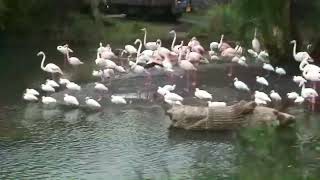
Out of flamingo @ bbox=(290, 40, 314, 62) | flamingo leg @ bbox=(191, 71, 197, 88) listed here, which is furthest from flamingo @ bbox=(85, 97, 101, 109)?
flamingo @ bbox=(290, 40, 314, 62)

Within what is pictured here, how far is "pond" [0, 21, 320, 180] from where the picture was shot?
6180 millimetres

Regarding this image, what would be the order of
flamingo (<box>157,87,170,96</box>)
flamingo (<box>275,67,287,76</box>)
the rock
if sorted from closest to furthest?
1. the rock
2. flamingo (<box>157,87,170,96</box>)
3. flamingo (<box>275,67,287,76</box>)

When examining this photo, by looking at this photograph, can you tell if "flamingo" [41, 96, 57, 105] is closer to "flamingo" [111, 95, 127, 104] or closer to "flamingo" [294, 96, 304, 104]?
"flamingo" [111, 95, 127, 104]

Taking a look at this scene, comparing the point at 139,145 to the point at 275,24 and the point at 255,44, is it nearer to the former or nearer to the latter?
the point at 275,24

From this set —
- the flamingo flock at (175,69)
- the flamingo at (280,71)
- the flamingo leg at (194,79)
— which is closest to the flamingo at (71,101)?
the flamingo flock at (175,69)

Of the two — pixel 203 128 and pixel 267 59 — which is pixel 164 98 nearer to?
pixel 203 128

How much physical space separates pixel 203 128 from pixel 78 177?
2.80 meters

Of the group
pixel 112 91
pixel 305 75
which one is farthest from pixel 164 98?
pixel 305 75

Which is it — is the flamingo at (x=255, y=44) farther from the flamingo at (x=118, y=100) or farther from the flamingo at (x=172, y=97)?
the flamingo at (x=118, y=100)

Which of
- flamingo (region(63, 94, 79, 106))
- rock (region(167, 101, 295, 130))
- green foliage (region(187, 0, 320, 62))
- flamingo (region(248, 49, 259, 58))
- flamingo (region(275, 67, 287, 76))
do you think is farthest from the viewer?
flamingo (region(248, 49, 259, 58))

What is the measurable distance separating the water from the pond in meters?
0.01

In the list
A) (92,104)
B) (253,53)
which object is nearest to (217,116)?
(92,104)

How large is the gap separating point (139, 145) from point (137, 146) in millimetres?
56

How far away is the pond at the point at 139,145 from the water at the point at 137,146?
11mm
